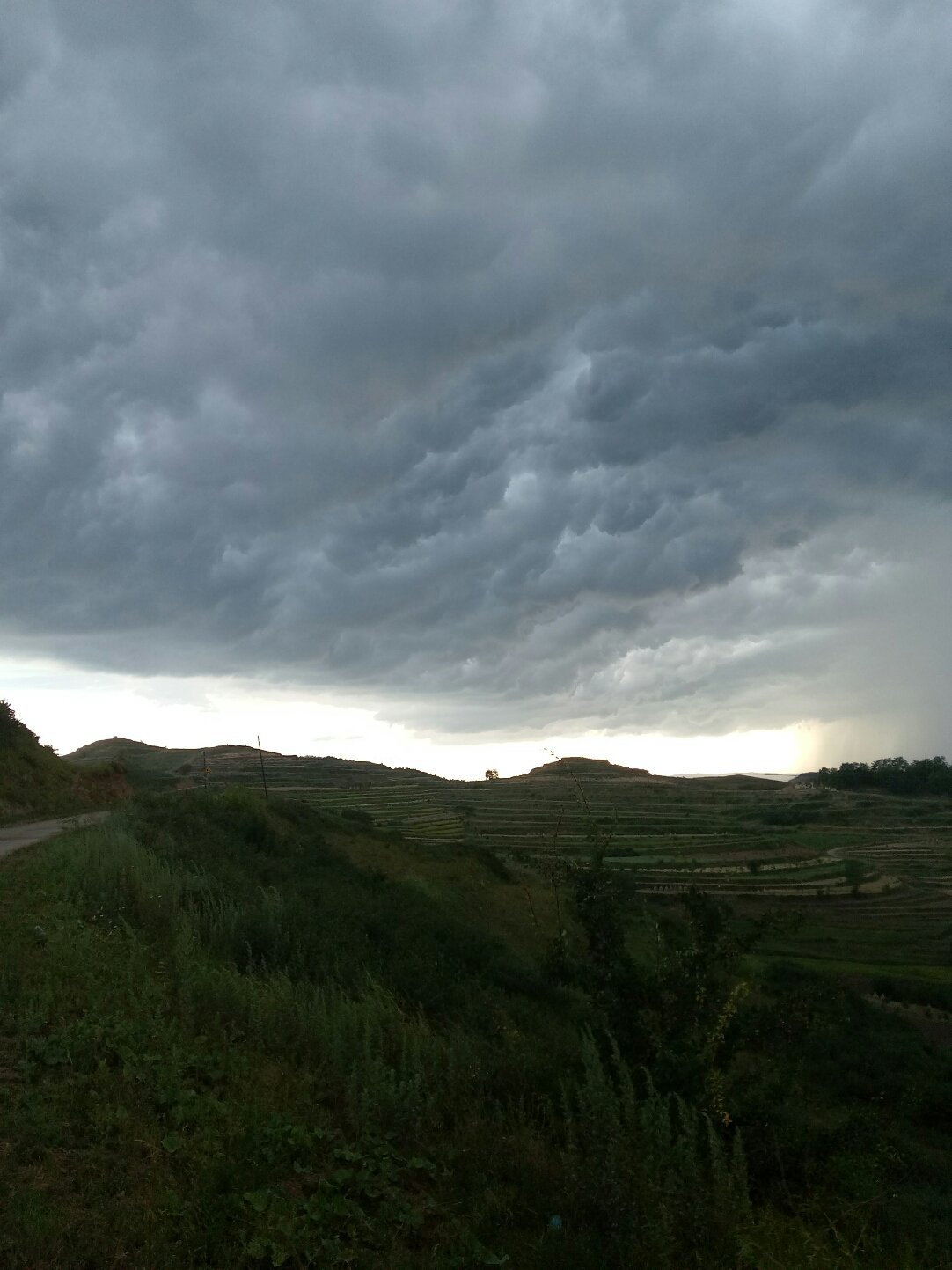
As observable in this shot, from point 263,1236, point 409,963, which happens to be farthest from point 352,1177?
point 409,963

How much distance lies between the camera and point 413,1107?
664 centimetres

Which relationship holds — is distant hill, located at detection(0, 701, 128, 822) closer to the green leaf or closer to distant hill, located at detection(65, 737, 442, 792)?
distant hill, located at detection(65, 737, 442, 792)

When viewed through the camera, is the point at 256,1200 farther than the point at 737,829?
No

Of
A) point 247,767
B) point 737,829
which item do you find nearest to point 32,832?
point 247,767

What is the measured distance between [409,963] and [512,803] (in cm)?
4434

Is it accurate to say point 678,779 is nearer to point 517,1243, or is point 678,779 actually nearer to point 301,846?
point 301,846

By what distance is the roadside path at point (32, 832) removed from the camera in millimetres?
17359

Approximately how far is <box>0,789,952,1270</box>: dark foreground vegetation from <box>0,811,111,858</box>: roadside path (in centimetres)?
625

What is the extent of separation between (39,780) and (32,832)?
16970 millimetres

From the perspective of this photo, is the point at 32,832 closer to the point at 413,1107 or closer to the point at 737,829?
the point at 413,1107

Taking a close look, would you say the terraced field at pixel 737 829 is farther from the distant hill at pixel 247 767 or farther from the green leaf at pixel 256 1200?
the green leaf at pixel 256 1200

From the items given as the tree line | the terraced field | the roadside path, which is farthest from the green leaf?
the tree line

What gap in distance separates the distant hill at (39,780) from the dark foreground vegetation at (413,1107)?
74.6 feet

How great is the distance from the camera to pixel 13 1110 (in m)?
5.70
